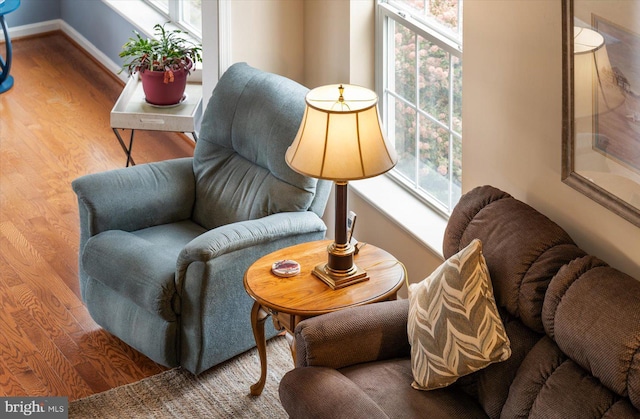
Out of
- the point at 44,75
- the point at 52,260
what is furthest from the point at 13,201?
the point at 44,75

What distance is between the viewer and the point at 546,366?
258 centimetres

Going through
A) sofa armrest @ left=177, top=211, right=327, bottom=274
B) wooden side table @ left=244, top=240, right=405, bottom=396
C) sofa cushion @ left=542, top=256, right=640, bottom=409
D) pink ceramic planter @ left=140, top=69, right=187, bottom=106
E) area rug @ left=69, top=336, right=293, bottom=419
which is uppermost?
pink ceramic planter @ left=140, top=69, right=187, bottom=106

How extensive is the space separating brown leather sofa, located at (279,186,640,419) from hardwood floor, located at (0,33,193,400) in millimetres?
1100

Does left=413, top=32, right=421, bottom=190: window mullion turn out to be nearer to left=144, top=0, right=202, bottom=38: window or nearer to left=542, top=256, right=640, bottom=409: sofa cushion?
left=542, top=256, right=640, bottom=409: sofa cushion

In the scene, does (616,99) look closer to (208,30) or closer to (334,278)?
(334,278)

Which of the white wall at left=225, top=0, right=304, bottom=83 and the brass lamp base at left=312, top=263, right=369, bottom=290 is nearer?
the brass lamp base at left=312, top=263, right=369, bottom=290

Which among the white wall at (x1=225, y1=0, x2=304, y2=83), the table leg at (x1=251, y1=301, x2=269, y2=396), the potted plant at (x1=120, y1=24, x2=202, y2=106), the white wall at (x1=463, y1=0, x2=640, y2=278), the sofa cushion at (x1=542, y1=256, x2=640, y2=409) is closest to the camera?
the sofa cushion at (x1=542, y1=256, x2=640, y2=409)

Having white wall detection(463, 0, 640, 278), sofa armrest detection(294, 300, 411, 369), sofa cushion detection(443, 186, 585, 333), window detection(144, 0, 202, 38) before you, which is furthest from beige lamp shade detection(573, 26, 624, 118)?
window detection(144, 0, 202, 38)

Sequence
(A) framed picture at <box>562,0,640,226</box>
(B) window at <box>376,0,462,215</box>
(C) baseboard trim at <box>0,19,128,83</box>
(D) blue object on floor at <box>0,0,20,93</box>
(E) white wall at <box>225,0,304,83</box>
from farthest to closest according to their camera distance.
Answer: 1. (C) baseboard trim at <box>0,19,128,83</box>
2. (D) blue object on floor at <box>0,0,20,93</box>
3. (E) white wall at <box>225,0,304,83</box>
4. (B) window at <box>376,0,462,215</box>
5. (A) framed picture at <box>562,0,640,226</box>

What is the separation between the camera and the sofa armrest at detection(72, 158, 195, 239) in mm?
3777

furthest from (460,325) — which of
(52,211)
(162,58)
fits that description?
(52,211)

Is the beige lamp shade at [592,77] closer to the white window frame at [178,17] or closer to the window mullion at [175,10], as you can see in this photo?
the white window frame at [178,17]

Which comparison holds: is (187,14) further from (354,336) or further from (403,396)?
(403,396)

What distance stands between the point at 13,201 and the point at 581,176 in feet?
10.8
